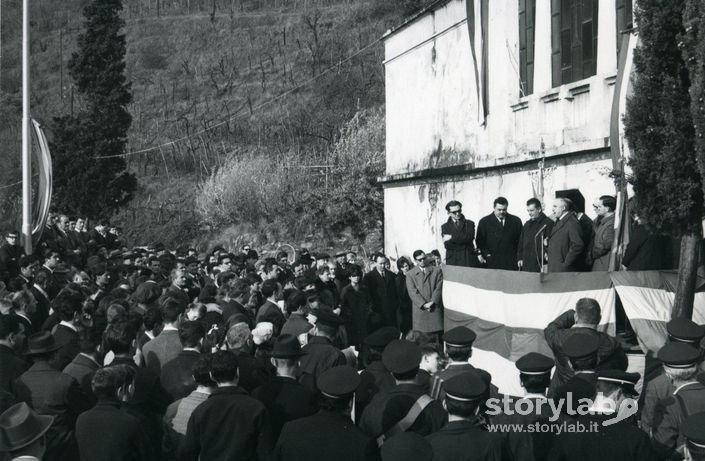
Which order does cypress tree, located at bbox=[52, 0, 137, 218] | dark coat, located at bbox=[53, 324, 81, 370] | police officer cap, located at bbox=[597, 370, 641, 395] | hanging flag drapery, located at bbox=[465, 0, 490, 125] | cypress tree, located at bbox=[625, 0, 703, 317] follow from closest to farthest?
police officer cap, located at bbox=[597, 370, 641, 395] < dark coat, located at bbox=[53, 324, 81, 370] < cypress tree, located at bbox=[625, 0, 703, 317] < hanging flag drapery, located at bbox=[465, 0, 490, 125] < cypress tree, located at bbox=[52, 0, 137, 218]

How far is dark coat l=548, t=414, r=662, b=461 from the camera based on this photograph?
17.3ft

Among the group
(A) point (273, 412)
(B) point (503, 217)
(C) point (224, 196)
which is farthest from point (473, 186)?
(C) point (224, 196)

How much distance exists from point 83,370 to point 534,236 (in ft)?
24.9

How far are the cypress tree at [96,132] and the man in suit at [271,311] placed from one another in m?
26.6

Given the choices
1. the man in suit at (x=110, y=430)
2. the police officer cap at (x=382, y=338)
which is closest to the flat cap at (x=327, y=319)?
the police officer cap at (x=382, y=338)

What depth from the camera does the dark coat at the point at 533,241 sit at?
520 inches

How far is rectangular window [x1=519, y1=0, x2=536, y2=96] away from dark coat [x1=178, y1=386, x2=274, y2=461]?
42.4 ft

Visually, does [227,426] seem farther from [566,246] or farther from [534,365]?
[566,246]

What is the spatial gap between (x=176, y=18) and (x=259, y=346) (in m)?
69.6

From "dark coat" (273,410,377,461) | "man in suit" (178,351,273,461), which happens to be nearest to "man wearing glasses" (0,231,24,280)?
"man in suit" (178,351,273,461)

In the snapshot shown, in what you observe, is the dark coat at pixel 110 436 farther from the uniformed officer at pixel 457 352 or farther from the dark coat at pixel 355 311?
the dark coat at pixel 355 311

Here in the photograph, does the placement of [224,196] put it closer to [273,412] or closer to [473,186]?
[473,186]

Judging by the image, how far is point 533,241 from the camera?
13.4 m

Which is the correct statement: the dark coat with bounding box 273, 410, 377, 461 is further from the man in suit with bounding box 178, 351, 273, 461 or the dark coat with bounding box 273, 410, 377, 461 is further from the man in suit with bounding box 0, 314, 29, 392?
the man in suit with bounding box 0, 314, 29, 392
